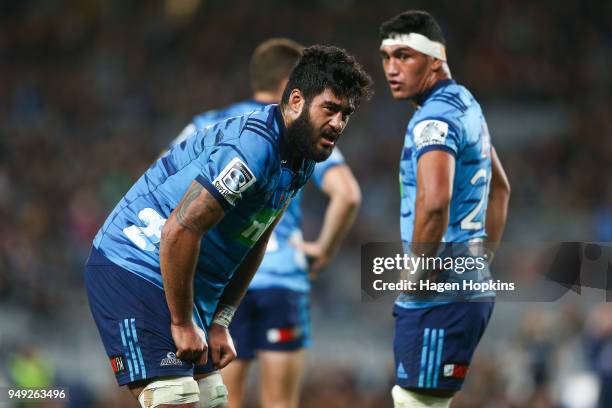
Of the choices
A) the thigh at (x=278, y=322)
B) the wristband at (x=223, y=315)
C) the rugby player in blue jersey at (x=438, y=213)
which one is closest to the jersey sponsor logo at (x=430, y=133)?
the rugby player in blue jersey at (x=438, y=213)

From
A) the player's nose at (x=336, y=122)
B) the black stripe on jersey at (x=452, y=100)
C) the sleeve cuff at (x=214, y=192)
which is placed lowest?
the sleeve cuff at (x=214, y=192)

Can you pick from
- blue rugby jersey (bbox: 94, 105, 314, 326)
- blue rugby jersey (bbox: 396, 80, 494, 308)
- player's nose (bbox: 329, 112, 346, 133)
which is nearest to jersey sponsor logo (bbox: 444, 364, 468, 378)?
blue rugby jersey (bbox: 396, 80, 494, 308)

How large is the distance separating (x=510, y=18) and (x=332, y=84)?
45.1 ft

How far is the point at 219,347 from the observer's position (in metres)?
4.49

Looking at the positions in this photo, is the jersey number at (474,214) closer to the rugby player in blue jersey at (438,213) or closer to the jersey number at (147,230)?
the rugby player in blue jersey at (438,213)

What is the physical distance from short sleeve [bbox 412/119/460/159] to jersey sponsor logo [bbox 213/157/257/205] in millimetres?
1237

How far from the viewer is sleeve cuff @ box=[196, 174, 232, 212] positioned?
3.87 metres

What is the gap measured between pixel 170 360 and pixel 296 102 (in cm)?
121

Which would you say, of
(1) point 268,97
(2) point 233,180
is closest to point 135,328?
(2) point 233,180

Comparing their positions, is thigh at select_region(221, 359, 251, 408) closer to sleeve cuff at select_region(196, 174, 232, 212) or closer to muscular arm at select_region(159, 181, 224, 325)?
muscular arm at select_region(159, 181, 224, 325)

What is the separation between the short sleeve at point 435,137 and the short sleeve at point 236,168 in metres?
1.11

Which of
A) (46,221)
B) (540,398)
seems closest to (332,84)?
(540,398)

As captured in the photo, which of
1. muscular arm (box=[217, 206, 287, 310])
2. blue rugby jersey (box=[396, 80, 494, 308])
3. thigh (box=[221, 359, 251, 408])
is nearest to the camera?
muscular arm (box=[217, 206, 287, 310])

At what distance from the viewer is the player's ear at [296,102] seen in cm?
410
